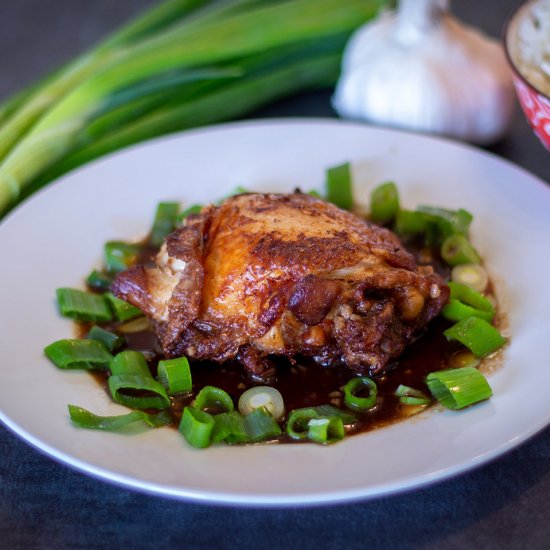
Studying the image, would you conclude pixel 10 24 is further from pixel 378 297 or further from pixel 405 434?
Answer: pixel 405 434

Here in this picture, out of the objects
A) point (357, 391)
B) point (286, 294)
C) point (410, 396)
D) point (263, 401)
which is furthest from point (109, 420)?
point (410, 396)

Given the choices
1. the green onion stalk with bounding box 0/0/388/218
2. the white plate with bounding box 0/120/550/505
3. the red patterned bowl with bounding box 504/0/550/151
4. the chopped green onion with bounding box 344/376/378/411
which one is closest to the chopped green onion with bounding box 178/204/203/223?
the white plate with bounding box 0/120/550/505

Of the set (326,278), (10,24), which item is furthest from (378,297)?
(10,24)

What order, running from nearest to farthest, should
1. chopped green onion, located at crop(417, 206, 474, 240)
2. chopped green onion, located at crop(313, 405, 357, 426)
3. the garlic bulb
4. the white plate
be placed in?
the white plate < chopped green onion, located at crop(313, 405, 357, 426) < chopped green onion, located at crop(417, 206, 474, 240) < the garlic bulb

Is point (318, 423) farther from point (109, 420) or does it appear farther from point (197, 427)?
point (109, 420)

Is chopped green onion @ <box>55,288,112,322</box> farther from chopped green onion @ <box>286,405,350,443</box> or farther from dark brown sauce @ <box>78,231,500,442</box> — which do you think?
chopped green onion @ <box>286,405,350,443</box>

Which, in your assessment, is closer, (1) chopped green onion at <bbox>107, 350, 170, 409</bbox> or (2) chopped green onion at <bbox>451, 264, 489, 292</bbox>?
(1) chopped green onion at <bbox>107, 350, 170, 409</bbox>

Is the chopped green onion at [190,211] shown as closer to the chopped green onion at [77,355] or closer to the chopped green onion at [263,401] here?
the chopped green onion at [77,355]

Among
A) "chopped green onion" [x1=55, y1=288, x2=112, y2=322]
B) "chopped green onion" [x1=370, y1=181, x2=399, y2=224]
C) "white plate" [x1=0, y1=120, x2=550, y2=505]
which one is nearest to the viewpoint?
"white plate" [x1=0, y1=120, x2=550, y2=505]
